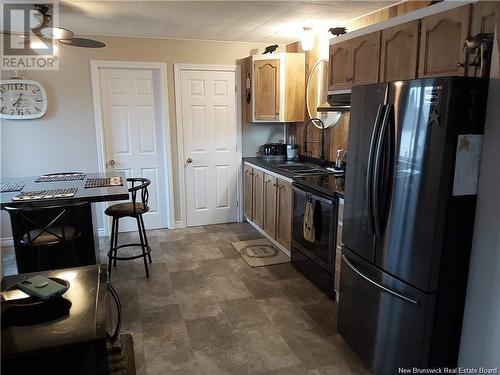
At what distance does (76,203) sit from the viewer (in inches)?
102

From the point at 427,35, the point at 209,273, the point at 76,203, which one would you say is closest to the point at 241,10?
the point at 427,35

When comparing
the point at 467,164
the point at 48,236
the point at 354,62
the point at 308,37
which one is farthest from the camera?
the point at 308,37

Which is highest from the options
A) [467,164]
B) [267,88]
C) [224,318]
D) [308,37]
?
[308,37]

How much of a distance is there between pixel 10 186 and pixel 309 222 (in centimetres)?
251

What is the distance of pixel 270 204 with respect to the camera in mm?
Result: 4262

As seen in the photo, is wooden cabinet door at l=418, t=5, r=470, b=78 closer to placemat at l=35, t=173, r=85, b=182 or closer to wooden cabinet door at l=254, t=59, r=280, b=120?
wooden cabinet door at l=254, t=59, r=280, b=120

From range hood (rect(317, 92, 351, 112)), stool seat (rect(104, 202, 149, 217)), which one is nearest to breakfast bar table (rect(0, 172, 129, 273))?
stool seat (rect(104, 202, 149, 217))

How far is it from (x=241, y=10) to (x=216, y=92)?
5.63 ft

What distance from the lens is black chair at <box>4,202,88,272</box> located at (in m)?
2.53

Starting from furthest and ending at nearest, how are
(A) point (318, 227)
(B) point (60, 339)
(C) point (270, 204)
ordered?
(C) point (270, 204) → (A) point (318, 227) → (B) point (60, 339)

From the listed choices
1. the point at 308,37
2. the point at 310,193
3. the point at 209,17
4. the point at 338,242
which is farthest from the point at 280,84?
the point at 338,242

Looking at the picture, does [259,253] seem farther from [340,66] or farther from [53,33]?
[53,33]

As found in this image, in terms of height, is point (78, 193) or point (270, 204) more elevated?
point (78, 193)

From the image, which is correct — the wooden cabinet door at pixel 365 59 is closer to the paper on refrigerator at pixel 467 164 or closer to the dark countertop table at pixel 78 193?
the paper on refrigerator at pixel 467 164
